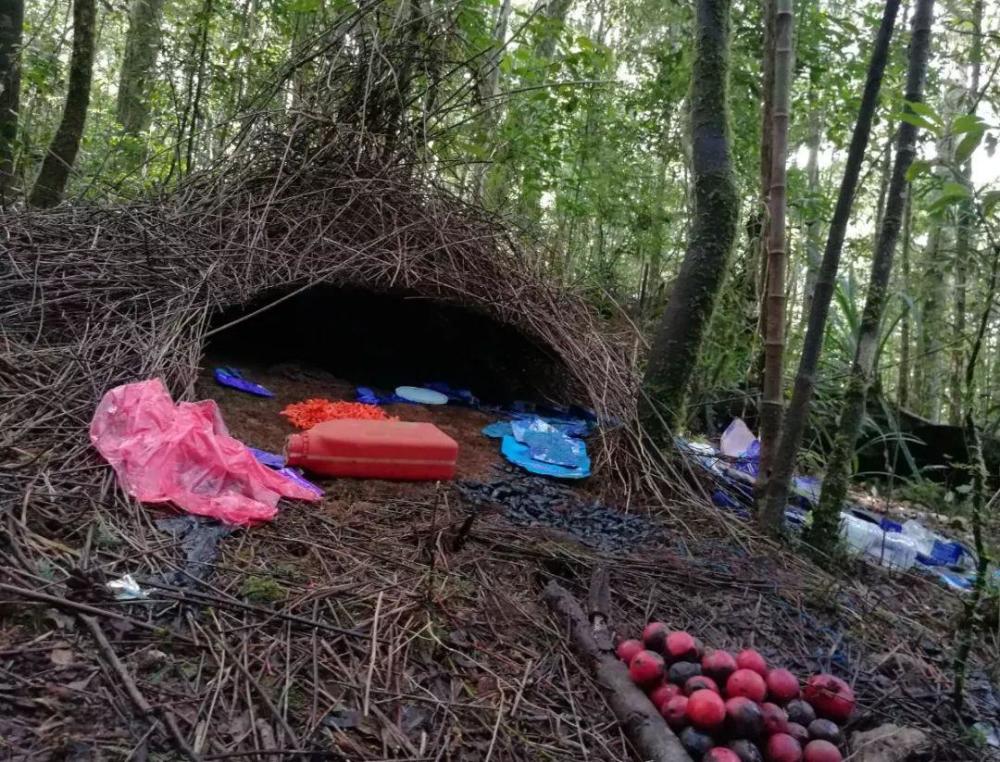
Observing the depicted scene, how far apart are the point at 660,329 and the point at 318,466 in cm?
198

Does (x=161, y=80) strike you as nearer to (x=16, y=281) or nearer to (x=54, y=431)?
(x=16, y=281)

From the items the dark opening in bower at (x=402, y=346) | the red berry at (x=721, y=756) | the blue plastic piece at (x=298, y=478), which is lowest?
the red berry at (x=721, y=756)

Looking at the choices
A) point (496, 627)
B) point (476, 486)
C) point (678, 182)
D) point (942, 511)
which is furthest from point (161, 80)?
point (942, 511)

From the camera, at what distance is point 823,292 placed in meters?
3.58

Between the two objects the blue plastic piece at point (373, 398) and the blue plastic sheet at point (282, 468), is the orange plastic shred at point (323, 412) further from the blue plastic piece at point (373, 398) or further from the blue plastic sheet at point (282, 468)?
the blue plastic sheet at point (282, 468)

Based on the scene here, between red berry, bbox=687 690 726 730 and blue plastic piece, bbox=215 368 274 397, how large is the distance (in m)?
3.25

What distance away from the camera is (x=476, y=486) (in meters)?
3.78

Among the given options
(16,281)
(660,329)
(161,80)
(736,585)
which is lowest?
(736,585)

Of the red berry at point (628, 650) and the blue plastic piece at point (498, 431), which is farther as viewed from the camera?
the blue plastic piece at point (498, 431)

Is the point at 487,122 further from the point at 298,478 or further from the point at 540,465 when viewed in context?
the point at 298,478

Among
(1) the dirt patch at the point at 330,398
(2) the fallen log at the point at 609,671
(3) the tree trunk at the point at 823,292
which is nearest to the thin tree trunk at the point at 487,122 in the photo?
(1) the dirt patch at the point at 330,398

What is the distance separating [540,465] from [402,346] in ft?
7.57

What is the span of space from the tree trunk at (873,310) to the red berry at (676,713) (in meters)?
1.83

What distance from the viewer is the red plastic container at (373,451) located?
137 inches
